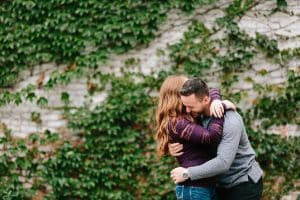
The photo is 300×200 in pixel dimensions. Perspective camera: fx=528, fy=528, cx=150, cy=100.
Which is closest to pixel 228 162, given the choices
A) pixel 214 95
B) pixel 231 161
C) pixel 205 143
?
pixel 231 161

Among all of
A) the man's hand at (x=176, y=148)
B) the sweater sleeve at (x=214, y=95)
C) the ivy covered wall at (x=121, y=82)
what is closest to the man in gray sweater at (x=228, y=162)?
the man's hand at (x=176, y=148)

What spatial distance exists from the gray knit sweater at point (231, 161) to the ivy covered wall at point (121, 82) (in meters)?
1.99

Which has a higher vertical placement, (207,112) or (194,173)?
(207,112)

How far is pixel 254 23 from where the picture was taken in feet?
18.0

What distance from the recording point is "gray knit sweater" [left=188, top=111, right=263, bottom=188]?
10.6 ft

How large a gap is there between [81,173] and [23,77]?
1254 mm

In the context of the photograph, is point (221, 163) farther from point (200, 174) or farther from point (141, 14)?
point (141, 14)

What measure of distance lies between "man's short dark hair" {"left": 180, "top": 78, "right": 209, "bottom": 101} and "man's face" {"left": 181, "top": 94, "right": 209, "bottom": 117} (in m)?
0.02

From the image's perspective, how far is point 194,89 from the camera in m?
3.28

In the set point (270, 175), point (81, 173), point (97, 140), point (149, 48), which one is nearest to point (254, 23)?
point (149, 48)

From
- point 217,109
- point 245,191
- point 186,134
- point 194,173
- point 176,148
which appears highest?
point 217,109

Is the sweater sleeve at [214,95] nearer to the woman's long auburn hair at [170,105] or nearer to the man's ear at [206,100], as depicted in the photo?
the man's ear at [206,100]

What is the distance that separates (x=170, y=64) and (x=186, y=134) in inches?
93.1

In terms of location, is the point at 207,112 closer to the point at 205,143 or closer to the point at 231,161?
the point at 205,143
